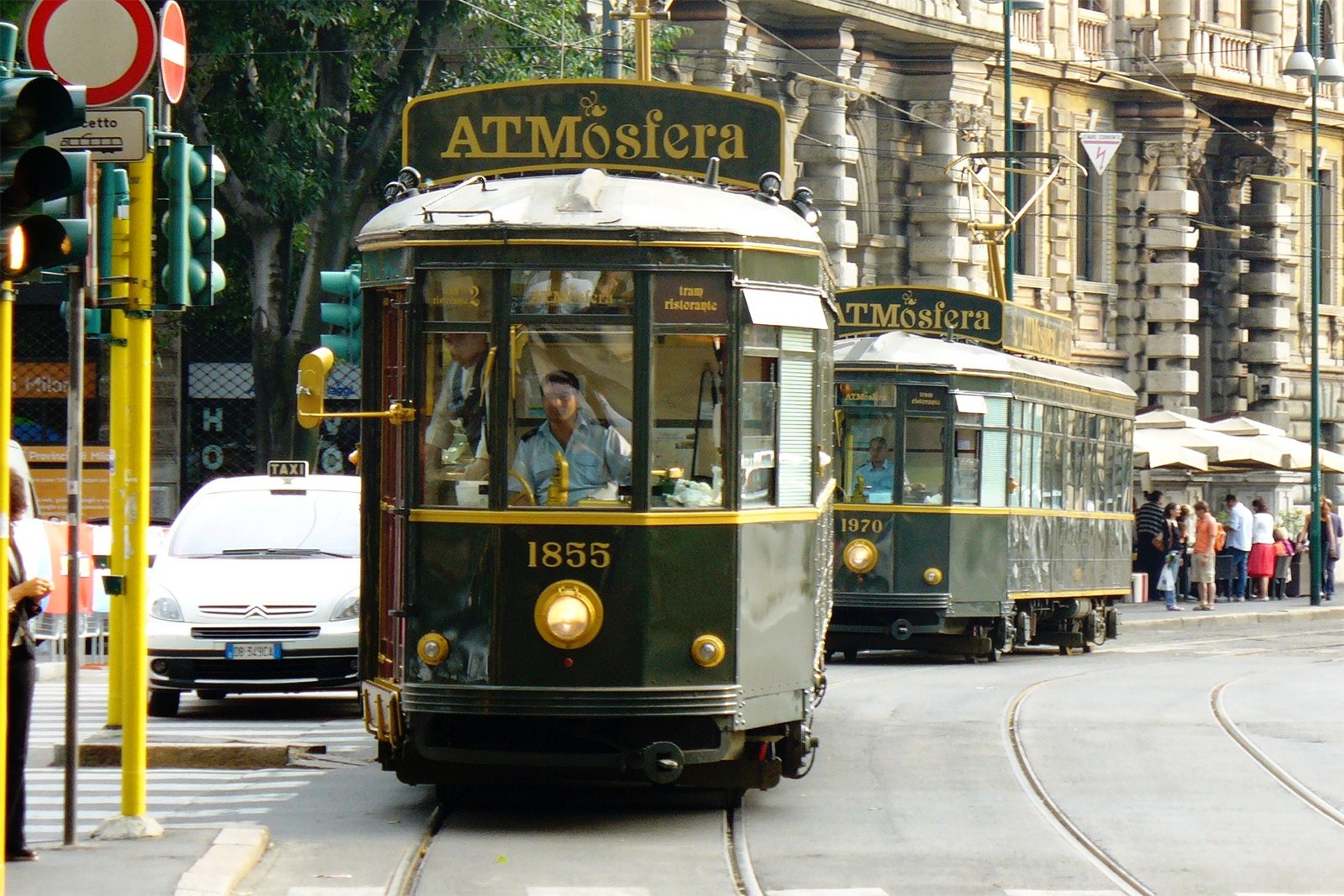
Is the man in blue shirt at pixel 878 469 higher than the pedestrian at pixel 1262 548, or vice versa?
the man in blue shirt at pixel 878 469

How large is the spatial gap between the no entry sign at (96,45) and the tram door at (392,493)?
1667 millimetres

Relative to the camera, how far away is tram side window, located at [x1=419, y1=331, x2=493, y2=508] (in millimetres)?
10844

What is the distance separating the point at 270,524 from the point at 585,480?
274 inches

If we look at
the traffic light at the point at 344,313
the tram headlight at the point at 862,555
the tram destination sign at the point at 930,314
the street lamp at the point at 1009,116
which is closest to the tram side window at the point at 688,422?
the traffic light at the point at 344,313

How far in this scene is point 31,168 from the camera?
7191mm

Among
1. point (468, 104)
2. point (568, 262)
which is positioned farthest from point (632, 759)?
point (468, 104)

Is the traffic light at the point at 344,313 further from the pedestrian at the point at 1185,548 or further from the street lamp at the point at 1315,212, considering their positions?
the street lamp at the point at 1315,212

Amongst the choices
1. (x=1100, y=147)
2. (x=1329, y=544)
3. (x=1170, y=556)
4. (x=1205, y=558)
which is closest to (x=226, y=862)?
(x=1170, y=556)

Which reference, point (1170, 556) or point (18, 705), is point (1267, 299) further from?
point (18, 705)

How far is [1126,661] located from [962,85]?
66.9 ft

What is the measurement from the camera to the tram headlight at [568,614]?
10.6 m

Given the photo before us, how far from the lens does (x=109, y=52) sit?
10.0 metres

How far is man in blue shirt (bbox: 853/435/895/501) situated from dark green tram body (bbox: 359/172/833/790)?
11.4m

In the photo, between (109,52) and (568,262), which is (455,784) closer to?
(568,262)
